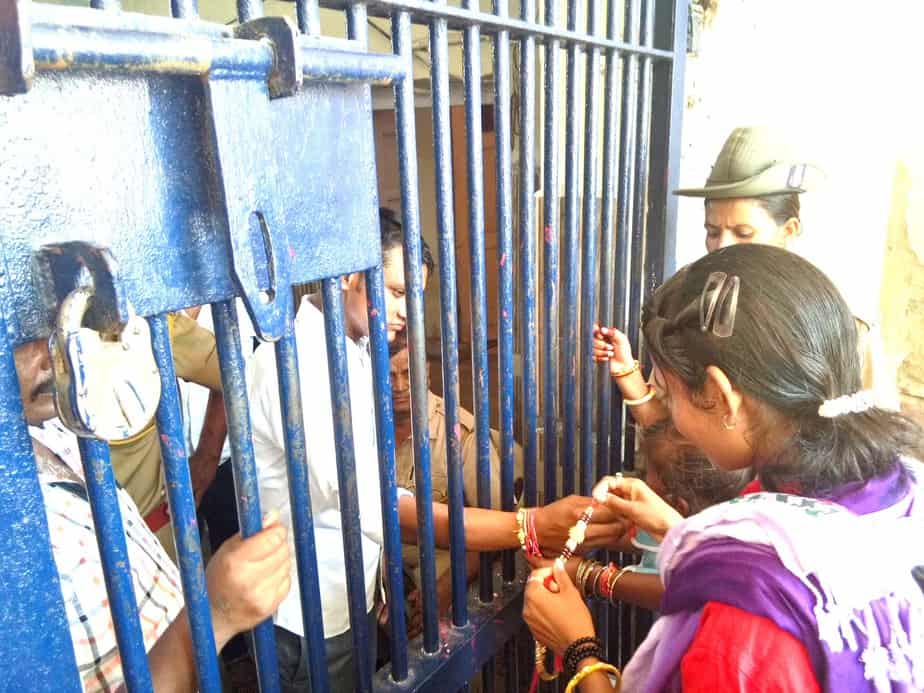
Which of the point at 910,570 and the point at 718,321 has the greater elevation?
the point at 718,321

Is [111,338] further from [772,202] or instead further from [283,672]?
[772,202]

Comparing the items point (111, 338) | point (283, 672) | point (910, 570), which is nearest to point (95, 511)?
point (111, 338)

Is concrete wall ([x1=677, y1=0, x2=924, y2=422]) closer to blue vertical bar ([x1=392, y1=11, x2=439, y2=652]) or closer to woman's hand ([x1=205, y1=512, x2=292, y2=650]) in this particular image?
blue vertical bar ([x1=392, y1=11, x2=439, y2=652])

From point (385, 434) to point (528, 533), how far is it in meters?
0.46

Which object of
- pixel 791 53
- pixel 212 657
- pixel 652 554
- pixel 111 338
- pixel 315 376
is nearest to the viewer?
pixel 111 338

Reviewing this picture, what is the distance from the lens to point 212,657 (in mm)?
681

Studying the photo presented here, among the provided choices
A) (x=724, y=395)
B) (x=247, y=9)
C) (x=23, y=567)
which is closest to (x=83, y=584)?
(x=23, y=567)

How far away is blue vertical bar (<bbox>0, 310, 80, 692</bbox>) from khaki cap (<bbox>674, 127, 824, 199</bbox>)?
151cm

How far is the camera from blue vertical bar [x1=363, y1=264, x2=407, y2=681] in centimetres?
90

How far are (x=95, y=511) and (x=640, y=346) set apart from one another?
143 cm

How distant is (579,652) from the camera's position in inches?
44.9

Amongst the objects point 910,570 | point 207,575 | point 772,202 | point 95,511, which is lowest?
point 910,570

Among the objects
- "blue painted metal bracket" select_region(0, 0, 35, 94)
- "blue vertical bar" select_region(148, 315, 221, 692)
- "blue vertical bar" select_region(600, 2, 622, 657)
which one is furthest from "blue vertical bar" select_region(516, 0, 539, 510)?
"blue painted metal bracket" select_region(0, 0, 35, 94)

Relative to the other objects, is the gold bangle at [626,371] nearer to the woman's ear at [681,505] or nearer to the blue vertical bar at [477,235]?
the woman's ear at [681,505]
